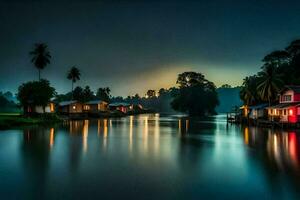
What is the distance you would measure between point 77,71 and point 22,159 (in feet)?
305

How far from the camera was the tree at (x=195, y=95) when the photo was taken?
126938 millimetres

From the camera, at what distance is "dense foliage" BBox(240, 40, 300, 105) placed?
61938mm

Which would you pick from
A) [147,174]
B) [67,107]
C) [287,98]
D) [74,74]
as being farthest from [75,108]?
[147,174]

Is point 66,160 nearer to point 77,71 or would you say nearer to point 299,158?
point 299,158

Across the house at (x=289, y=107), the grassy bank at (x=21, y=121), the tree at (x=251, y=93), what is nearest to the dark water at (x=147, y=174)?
the grassy bank at (x=21, y=121)

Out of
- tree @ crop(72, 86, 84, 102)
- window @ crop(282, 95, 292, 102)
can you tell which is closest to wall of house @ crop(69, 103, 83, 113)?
tree @ crop(72, 86, 84, 102)

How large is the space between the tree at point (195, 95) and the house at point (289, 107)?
69.3 metres

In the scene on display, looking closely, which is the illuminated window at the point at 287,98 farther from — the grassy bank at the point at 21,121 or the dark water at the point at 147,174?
the grassy bank at the point at 21,121

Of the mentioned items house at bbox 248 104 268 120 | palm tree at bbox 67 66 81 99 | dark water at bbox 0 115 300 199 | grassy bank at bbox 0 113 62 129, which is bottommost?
dark water at bbox 0 115 300 199

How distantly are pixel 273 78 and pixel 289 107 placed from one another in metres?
13.7

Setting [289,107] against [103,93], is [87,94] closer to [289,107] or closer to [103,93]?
[103,93]

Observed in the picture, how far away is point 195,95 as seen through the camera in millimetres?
126438

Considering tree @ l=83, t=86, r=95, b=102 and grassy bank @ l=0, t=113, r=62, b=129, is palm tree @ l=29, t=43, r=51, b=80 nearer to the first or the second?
grassy bank @ l=0, t=113, r=62, b=129

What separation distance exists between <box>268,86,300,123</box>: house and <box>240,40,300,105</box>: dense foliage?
4.74m
